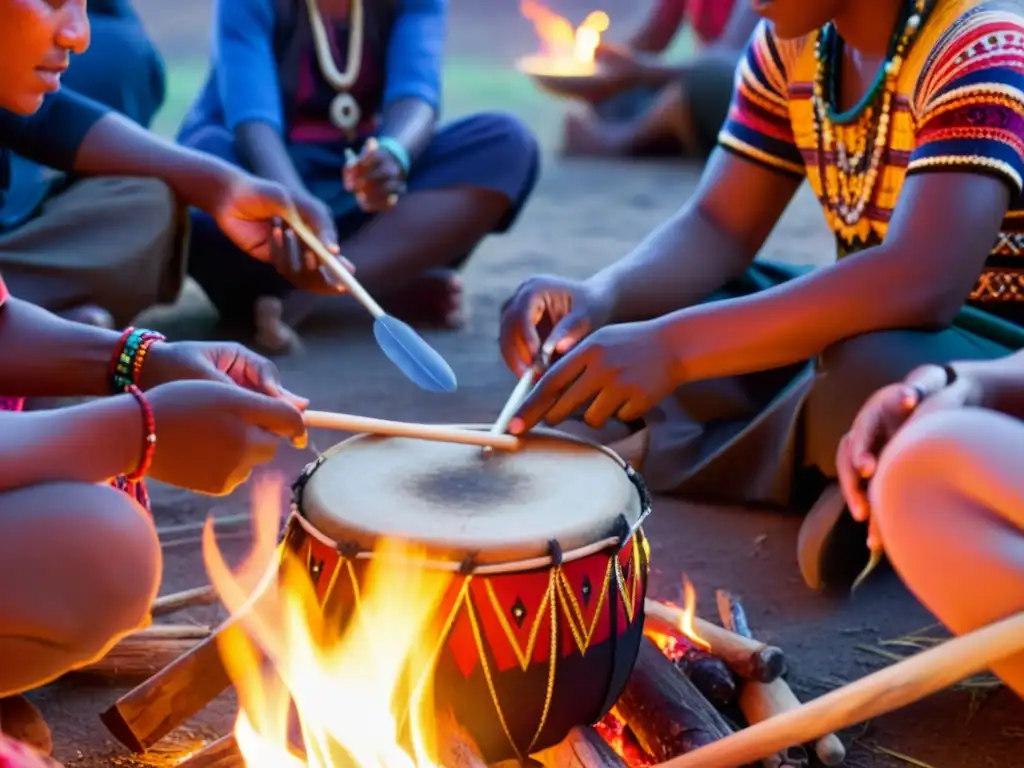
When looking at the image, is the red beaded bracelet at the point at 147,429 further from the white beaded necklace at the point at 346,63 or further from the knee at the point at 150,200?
the white beaded necklace at the point at 346,63

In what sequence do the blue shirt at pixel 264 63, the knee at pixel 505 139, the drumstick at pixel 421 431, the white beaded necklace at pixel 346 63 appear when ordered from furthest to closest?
1. the knee at pixel 505 139
2. the white beaded necklace at pixel 346 63
3. the blue shirt at pixel 264 63
4. the drumstick at pixel 421 431

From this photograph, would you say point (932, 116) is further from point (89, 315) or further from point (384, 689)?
point (89, 315)

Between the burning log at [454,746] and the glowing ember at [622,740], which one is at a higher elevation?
the burning log at [454,746]

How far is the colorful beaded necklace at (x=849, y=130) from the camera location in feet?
7.56

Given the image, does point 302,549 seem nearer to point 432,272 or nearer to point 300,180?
point 300,180

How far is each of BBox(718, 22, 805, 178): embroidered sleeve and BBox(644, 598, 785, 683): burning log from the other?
3.28ft

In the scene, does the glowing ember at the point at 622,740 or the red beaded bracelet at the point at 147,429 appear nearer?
the red beaded bracelet at the point at 147,429

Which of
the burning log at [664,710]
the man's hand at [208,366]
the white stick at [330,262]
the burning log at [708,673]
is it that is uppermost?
the man's hand at [208,366]

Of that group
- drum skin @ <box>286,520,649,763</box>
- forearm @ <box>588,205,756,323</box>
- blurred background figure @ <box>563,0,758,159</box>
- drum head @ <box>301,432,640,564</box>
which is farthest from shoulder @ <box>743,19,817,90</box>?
blurred background figure @ <box>563,0,758,159</box>

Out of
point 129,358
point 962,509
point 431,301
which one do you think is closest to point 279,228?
point 129,358

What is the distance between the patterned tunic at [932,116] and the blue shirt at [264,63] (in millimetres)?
1543

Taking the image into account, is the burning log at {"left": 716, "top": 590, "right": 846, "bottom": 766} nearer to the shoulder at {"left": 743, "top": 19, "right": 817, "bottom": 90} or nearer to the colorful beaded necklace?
the colorful beaded necklace

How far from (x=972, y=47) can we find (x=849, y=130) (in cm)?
34

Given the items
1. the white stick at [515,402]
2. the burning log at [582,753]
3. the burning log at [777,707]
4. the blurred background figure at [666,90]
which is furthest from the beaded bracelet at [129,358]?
the blurred background figure at [666,90]
